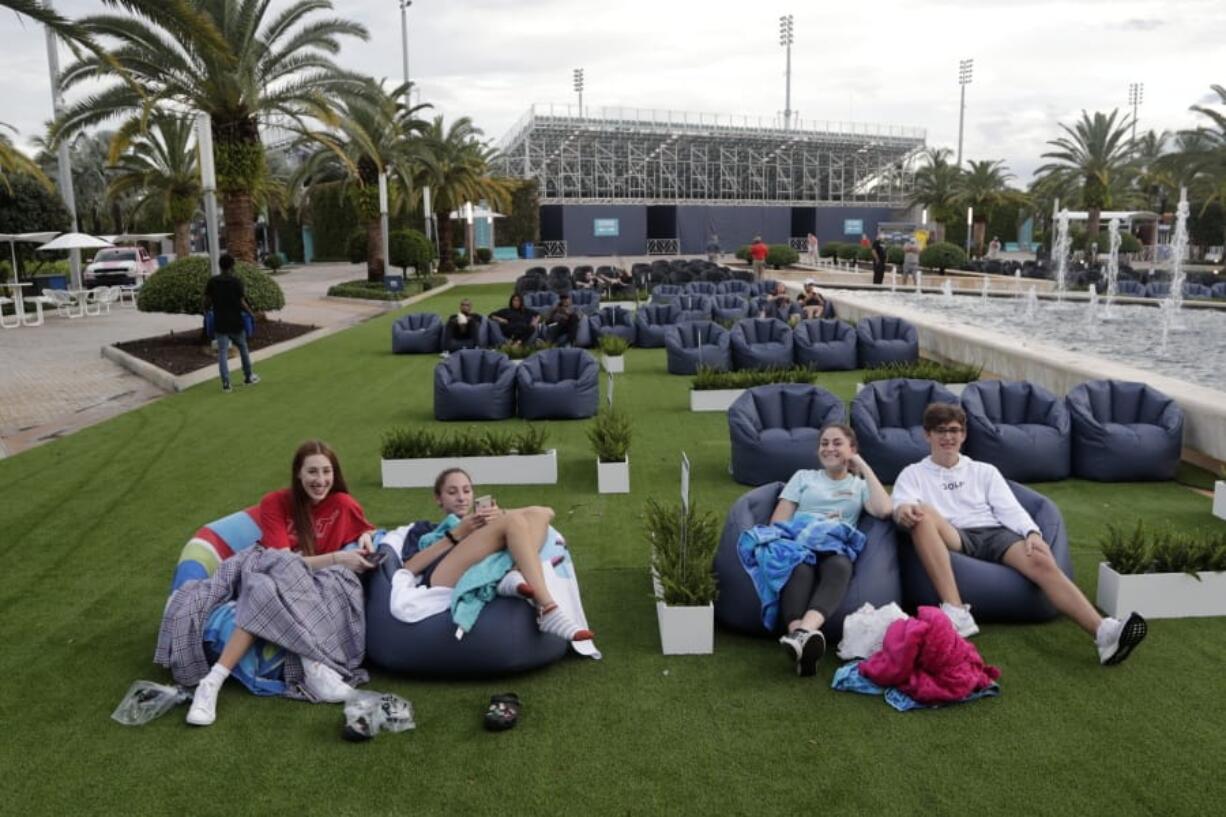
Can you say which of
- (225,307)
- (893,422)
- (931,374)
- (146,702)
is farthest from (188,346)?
(146,702)

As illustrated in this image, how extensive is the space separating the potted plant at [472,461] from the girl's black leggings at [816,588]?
399cm

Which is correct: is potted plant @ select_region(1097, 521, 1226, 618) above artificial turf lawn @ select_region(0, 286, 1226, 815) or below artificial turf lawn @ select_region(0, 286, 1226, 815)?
above

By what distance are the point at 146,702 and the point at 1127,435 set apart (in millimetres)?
7726

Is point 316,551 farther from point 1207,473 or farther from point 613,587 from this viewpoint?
point 1207,473

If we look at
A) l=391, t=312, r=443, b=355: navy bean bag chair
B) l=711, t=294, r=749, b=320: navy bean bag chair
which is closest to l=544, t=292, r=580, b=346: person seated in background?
l=391, t=312, r=443, b=355: navy bean bag chair

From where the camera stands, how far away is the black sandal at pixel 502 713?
4684mm

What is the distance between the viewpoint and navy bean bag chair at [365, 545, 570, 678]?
5.12 m

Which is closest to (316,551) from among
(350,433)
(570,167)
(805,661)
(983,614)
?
(805,661)

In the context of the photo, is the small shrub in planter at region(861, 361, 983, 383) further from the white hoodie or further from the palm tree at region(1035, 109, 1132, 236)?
the palm tree at region(1035, 109, 1132, 236)

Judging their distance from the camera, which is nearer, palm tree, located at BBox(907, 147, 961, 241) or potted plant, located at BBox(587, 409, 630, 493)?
potted plant, located at BBox(587, 409, 630, 493)

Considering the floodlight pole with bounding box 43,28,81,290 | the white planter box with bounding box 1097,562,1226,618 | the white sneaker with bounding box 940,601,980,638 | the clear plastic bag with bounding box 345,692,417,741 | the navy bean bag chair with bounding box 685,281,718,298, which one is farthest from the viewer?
the floodlight pole with bounding box 43,28,81,290

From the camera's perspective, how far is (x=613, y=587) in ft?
21.6

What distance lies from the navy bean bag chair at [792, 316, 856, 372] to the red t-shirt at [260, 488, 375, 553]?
10627 mm

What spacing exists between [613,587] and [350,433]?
612cm
